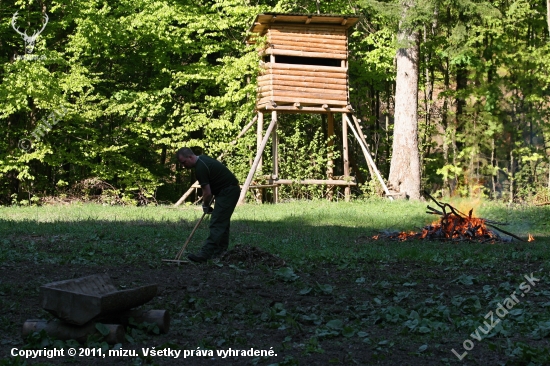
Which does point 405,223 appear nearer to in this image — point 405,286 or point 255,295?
point 405,286

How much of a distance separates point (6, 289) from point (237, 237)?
261 inches

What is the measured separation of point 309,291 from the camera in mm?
9648

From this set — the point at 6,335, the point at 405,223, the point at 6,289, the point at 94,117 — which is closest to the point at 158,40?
the point at 94,117

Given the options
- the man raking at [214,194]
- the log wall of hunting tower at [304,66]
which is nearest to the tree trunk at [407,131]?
the log wall of hunting tower at [304,66]

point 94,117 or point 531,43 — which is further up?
point 531,43

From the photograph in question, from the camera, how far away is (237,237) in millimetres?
15586

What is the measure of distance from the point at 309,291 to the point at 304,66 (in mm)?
17389

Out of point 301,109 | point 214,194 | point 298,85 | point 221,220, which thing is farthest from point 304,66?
point 221,220

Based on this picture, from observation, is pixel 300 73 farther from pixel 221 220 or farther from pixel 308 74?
pixel 221 220

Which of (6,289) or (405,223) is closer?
(6,289)

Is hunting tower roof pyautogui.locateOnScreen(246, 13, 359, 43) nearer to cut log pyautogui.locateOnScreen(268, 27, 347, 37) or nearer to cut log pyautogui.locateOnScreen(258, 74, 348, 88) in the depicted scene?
cut log pyautogui.locateOnScreen(268, 27, 347, 37)

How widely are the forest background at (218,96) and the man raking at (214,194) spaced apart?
1356 centimetres

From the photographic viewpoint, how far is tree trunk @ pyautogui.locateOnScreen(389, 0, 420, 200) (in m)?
26.5

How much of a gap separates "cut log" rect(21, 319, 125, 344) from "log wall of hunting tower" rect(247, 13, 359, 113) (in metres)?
19.1
